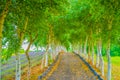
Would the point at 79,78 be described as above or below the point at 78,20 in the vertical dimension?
below

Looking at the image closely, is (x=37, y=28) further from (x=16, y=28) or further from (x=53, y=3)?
(x=53, y=3)

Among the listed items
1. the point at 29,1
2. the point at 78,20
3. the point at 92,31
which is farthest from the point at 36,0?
the point at 92,31

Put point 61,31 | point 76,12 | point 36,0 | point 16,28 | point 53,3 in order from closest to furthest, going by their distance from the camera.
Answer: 1. point 36,0
2. point 53,3
3. point 16,28
4. point 76,12
5. point 61,31

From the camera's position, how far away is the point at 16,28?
22.3 metres

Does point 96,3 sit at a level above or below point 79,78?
above

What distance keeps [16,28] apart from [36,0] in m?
6.70

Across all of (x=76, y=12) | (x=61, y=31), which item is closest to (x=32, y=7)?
(x=76, y=12)

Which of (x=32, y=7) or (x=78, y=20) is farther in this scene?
(x=78, y=20)

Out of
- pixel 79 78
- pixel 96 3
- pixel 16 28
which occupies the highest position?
pixel 96 3

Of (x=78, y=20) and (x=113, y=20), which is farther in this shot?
(x=78, y=20)

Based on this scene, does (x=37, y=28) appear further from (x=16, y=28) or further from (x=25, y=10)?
(x=25, y=10)

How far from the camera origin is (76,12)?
33.8m

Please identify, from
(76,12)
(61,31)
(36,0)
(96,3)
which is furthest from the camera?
(61,31)

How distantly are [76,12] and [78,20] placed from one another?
118 inches
